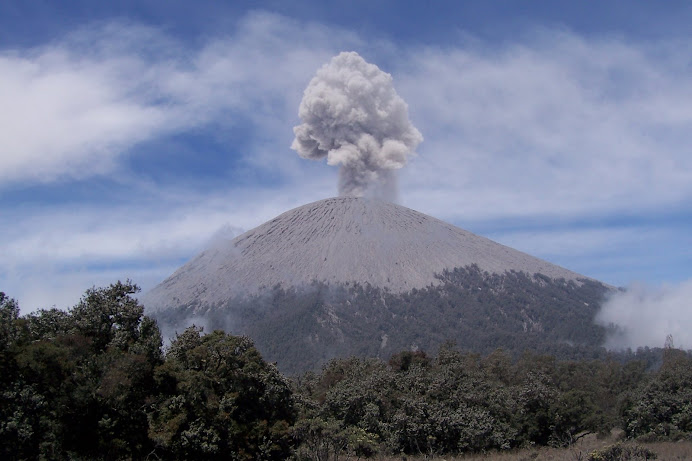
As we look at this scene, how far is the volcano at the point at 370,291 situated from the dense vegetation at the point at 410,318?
0.30 meters

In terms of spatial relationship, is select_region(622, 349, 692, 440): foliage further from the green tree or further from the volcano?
the volcano

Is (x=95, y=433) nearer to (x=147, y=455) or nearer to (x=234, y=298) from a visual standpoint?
(x=147, y=455)

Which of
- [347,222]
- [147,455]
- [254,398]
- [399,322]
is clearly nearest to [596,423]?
[254,398]

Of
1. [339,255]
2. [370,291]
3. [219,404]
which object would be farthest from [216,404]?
[339,255]

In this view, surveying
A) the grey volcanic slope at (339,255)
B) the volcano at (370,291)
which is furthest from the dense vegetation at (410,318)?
the grey volcanic slope at (339,255)

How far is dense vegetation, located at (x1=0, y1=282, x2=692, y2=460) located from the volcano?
8674 cm

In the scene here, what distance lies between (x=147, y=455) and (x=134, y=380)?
7.89 feet

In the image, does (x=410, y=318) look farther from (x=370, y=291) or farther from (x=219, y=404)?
(x=219, y=404)

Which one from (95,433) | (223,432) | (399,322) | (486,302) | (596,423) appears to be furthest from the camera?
(486,302)

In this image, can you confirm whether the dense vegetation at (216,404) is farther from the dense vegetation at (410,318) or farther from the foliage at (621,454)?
the dense vegetation at (410,318)

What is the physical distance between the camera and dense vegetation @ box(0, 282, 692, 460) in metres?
18.5

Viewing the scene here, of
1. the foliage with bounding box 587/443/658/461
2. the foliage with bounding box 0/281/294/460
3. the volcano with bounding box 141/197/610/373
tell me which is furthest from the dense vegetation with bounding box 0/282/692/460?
the volcano with bounding box 141/197/610/373

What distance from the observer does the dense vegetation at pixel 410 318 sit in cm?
11931

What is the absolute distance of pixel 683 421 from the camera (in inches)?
1059
